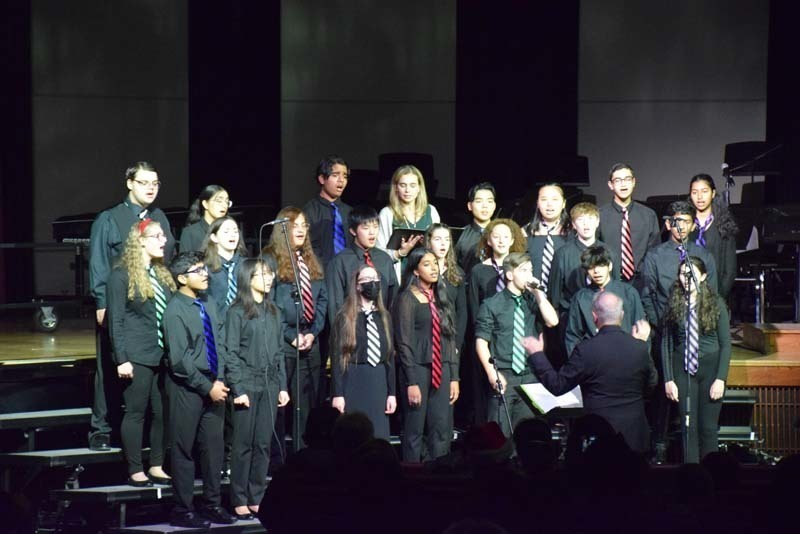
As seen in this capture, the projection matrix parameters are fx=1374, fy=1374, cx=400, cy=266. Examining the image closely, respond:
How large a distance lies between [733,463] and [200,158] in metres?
8.06

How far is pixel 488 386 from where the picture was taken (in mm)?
7797

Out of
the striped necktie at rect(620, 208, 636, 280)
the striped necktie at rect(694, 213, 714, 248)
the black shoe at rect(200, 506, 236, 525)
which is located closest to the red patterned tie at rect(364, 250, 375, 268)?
the striped necktie at rect(620, 208, 636, 280)

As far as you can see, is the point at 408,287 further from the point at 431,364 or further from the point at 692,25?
the point at 692,25

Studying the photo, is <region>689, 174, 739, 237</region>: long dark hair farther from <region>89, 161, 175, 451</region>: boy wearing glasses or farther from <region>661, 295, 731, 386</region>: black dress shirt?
<region>89, 161, 175, 451</region>: boy wearing glasses

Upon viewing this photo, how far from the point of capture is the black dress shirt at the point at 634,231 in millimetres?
8352

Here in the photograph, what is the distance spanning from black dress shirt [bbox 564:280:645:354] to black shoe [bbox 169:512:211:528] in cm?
219

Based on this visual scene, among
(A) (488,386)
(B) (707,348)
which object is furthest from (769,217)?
(A) (488,386)

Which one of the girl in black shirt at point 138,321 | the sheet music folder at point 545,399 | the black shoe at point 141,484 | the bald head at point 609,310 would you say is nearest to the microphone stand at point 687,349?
the sheet music folder at point 545,399

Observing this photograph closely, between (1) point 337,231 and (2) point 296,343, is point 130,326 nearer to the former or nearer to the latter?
(2) point 296,343

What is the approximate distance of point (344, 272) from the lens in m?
7.97

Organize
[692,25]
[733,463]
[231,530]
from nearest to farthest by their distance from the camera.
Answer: [733,463] → [231,530] → [692,25]

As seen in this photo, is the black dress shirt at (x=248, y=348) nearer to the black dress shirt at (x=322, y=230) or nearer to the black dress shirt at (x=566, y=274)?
the black dress shirt at (x=322, y=230)

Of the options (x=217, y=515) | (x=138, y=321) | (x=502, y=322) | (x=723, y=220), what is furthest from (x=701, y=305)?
(x=138, y=321)

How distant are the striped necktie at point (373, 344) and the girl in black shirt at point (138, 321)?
111 cm
